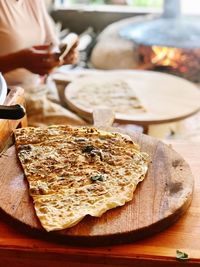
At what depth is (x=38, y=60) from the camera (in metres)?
1.87

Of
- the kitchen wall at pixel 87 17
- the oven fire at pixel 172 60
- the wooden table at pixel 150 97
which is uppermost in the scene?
the wooden table at pixel 150 97

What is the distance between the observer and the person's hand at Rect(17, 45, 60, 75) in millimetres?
1862

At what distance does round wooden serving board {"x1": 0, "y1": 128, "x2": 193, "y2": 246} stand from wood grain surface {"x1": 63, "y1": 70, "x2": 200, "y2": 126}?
952mm

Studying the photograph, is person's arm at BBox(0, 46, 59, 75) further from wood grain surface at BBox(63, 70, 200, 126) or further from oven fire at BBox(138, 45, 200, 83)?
oven fire at BBox(138, 45, 200, 83)

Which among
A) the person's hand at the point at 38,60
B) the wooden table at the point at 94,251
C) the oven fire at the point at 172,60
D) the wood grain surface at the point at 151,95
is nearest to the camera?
the wooden table at the point at 94,251

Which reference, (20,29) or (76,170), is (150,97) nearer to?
(20,29)

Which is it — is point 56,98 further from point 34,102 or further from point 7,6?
point 7,6

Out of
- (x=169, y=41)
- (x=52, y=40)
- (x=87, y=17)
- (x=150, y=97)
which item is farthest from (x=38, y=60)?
(x=87, y=17)

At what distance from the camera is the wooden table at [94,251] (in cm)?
95

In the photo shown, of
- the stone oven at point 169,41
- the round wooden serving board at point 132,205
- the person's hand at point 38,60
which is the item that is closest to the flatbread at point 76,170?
the round wooden serving board at point 132,205

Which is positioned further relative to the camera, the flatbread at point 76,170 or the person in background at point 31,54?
the person in background at point 31,54

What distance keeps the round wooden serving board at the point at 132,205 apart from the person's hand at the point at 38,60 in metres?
0.74

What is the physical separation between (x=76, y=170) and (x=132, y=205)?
7.6 inches

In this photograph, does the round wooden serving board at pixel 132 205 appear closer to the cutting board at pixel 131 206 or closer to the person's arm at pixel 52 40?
the cutting board at pixel 131 206
